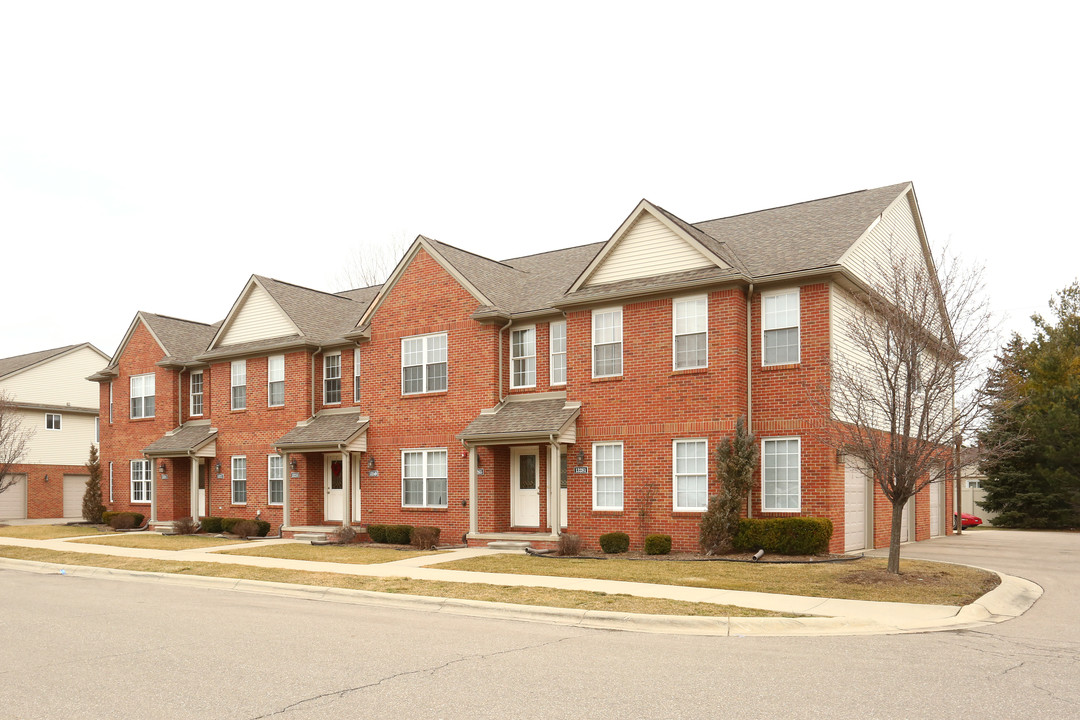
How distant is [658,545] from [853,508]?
481 cm

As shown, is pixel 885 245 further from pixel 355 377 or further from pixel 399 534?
pixel 355 377

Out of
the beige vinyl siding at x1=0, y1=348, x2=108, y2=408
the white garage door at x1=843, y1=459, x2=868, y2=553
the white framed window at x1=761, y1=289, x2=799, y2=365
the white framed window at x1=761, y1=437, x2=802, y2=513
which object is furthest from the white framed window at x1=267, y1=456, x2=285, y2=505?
the beige vinyl siding at x1=0, y1=348, x2=108, y2=408

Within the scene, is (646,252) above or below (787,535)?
above

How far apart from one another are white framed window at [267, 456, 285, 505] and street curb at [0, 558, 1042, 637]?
1319 cm

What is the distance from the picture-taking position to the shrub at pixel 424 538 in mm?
23172

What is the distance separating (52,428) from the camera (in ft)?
147

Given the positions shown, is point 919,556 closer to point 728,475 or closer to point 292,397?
point 728,475

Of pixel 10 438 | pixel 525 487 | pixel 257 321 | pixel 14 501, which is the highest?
pixel 257 321

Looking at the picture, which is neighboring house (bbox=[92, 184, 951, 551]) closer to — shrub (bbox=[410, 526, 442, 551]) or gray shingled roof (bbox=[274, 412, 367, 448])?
gray shingled roof (bbox=[274, 412, 367, 448])

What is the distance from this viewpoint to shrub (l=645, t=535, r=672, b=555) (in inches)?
780

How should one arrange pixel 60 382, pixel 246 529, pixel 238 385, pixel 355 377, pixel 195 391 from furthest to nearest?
1. pixel 60 382
2. pixel 195 391
3. pixel 238 385
4. pixel 355 377
5. pixel 246 529

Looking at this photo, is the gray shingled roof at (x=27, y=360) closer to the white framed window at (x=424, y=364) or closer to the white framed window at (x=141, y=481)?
the white framed window at (x=141, y=481)

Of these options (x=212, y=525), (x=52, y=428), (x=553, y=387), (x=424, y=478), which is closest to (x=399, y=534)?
(x=424, y=478)

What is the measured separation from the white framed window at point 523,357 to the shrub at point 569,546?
16.6ft
